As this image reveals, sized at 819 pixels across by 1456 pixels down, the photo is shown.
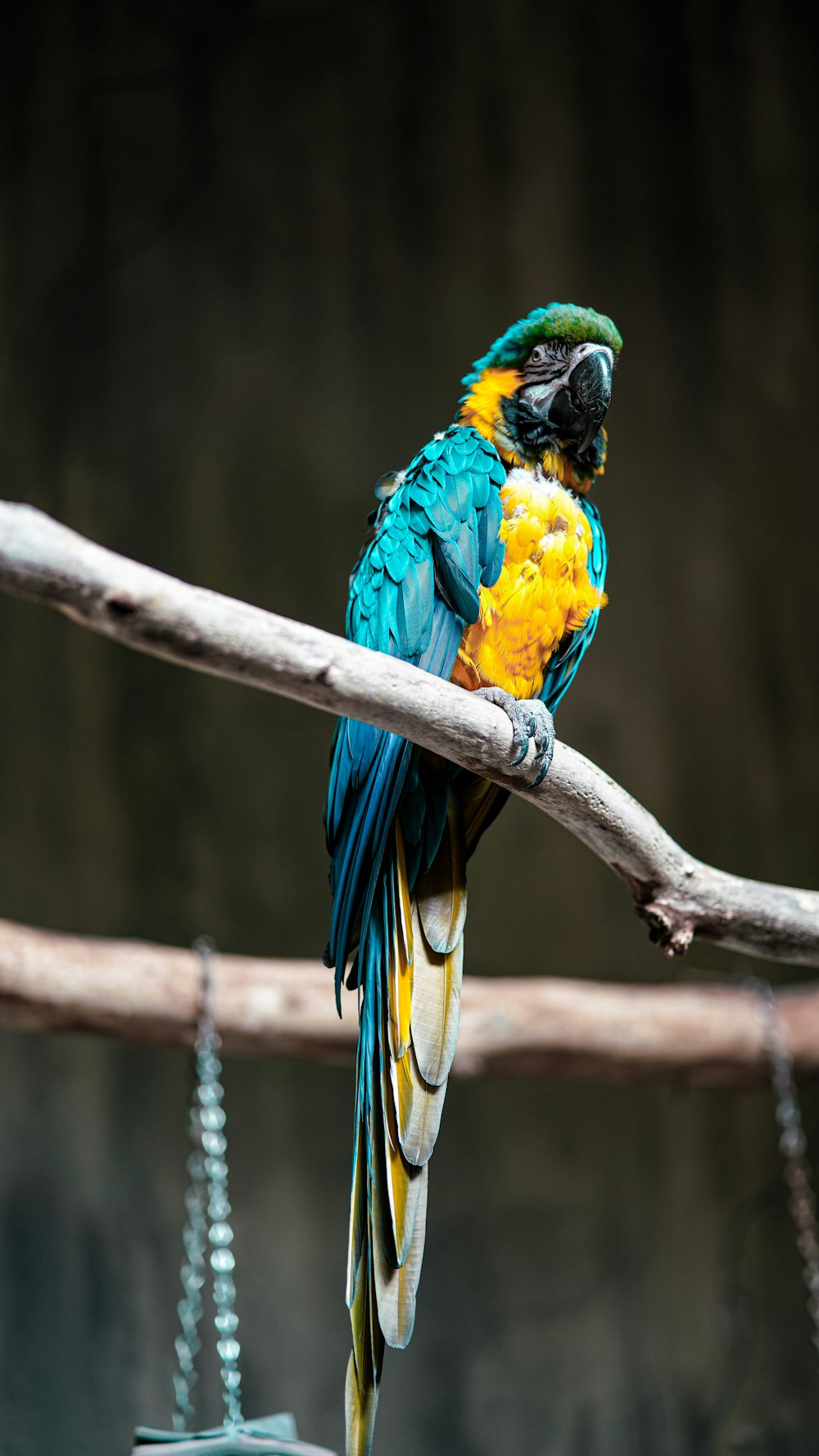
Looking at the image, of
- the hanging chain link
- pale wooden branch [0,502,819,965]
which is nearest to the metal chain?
pale wooden branch [0,502,819,965]

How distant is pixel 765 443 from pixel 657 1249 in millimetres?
2436

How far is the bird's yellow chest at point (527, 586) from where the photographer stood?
4.48 feet

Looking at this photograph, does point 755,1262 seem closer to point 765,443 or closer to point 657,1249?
point 657,1249

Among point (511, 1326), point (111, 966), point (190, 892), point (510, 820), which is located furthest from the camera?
point (510, 820)

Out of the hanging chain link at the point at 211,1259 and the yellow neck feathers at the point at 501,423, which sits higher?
the yellow neck feathers at the point at 501,423

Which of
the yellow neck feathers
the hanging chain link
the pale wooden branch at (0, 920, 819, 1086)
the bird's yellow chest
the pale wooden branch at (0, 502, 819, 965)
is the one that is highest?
the yellow neck feathers

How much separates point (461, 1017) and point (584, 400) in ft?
3.87

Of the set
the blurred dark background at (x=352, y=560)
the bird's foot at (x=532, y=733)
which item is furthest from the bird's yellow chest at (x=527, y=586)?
the blurred dark background at (x=352, y=560)

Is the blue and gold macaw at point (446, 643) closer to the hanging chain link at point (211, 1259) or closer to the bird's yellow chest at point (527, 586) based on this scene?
the bird's yellow chest at point (527, 586)

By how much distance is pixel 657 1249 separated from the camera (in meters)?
3.05

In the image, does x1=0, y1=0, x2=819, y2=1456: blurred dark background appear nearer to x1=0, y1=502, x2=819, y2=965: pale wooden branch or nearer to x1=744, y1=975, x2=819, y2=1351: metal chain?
x1=744, y1=975, x2=819, y2=1351: metal chain

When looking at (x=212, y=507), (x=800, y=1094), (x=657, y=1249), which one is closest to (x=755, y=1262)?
(x=657, y=1249)

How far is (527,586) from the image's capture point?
1370 millimetres

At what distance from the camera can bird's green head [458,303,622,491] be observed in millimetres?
1362
